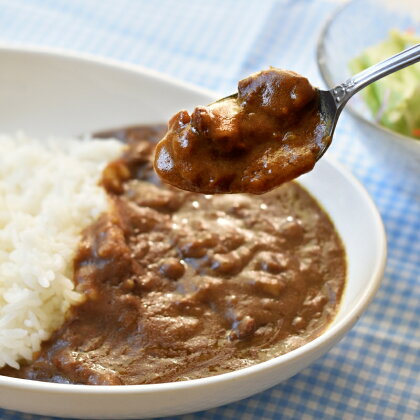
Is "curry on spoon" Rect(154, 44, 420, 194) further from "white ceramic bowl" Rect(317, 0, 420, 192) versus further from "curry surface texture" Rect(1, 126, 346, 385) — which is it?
"white ceramic bowl" Rect(317, 0, 420, 192)

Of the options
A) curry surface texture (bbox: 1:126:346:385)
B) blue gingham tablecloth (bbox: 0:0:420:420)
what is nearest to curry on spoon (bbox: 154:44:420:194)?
curry surface texture (bbox: 1:126:346:385)

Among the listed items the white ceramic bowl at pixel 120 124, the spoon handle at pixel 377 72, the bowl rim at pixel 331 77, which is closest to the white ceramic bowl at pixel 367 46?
the bowl rim at pixel 331 77

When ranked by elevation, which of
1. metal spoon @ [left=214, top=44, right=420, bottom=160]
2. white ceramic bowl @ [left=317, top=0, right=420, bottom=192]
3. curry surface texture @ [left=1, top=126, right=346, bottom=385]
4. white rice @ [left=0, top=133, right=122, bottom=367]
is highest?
metal spoon @ [left=214, top=44, right=420, bottom=160]

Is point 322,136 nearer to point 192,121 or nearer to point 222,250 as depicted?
point 192,121

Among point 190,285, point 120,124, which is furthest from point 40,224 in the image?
point 120,124

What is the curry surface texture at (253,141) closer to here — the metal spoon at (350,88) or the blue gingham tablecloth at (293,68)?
the metal spoon at (350,88)

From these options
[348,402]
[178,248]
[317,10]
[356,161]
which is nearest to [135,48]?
[317,10]
